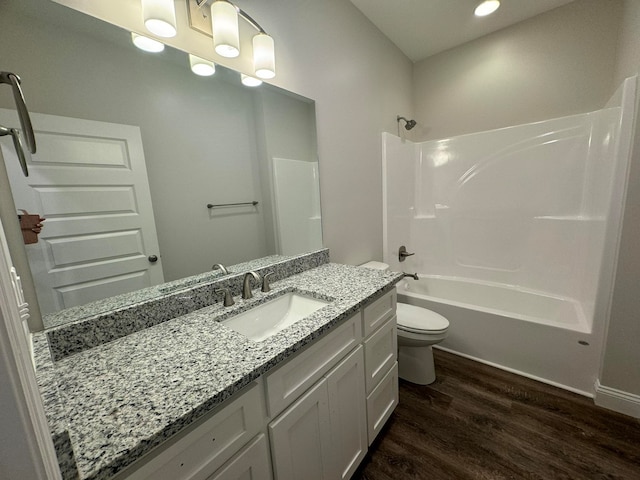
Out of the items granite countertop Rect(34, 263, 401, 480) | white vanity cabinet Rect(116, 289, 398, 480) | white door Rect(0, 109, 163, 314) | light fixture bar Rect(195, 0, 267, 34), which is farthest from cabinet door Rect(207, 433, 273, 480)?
light fixture bar Rect(195, 0, 267, 34)

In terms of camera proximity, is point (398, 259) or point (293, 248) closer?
point (293, 248)

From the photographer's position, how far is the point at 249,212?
137 cm

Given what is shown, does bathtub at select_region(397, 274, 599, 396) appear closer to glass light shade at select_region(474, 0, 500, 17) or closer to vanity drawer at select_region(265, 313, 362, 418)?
vanity drawer at select_region(265, 313, 362, 418)

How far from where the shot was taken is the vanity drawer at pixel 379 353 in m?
1.24

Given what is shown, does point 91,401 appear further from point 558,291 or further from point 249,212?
point 558,291

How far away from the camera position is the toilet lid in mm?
1678

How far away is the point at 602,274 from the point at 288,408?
1.91m

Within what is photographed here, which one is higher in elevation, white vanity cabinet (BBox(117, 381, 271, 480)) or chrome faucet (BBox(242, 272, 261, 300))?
chrome faucet (BBox(242, 272, 261, 300))

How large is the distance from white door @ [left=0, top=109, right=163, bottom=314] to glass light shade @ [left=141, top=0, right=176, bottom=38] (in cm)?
35

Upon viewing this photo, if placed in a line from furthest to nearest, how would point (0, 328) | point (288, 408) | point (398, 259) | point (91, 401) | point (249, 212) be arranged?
point (398, 259), point (249, 212), point (288, 408), point (91, 401), point (0, 328)

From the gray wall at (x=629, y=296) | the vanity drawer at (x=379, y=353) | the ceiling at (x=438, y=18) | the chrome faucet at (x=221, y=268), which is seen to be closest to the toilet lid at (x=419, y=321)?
the vanity drawer at (x=379, y=353)

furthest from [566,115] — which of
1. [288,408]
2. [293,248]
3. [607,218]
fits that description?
[288,408]

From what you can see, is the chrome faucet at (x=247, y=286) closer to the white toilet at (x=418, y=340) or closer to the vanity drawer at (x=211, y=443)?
the vanity drawer at (x=211, y=443)

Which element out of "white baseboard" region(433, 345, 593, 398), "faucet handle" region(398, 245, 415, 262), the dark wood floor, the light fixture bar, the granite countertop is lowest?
the dark wood floor
